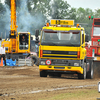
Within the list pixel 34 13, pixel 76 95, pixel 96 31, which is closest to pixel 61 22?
pixel 96 31

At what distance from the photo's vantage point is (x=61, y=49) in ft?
49.4

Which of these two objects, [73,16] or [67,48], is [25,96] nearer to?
[67,48]

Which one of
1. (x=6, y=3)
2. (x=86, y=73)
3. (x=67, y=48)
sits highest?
(x=6, y=3)

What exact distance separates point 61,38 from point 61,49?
0.51 m

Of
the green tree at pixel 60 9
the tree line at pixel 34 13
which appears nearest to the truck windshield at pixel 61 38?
the tree line at pixel 34 13

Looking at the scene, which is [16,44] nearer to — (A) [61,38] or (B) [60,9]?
(A) [61,38]

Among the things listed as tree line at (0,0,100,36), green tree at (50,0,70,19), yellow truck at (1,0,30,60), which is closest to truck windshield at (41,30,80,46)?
yellow truck at (1,0,30,60)

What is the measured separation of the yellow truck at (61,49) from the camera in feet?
49.2

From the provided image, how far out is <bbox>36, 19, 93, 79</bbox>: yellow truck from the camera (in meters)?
15.0

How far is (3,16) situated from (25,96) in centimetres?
6299

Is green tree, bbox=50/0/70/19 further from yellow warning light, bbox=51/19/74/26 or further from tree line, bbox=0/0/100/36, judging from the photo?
yellow warning light, bbox=51/19/74/26

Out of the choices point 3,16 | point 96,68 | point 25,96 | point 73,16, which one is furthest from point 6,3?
point 25,96

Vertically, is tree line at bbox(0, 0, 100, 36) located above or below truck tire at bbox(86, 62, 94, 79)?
above

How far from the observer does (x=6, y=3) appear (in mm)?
74188
